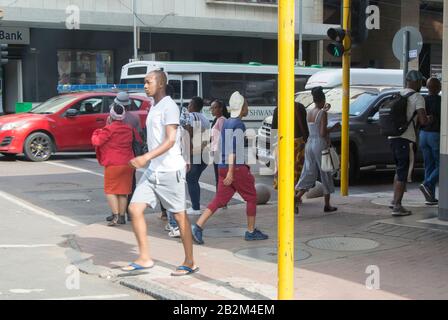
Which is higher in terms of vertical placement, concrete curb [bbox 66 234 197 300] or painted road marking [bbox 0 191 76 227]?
painted road marking [bbox 0 191 76 227]

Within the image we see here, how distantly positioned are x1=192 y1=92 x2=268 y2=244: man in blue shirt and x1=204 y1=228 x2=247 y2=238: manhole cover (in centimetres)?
51

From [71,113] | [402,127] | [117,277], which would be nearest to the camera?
[117,277]

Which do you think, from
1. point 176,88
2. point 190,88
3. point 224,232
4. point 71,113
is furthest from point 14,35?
point 224,232

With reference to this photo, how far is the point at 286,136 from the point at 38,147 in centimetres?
1285

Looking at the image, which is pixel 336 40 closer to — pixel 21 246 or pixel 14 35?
pixel 21 246

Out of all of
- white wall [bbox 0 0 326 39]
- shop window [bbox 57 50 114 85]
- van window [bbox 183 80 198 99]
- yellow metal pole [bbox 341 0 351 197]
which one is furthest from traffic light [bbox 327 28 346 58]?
shop window [bbox 57 50 114 85]

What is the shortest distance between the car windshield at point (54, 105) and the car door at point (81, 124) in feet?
0.85

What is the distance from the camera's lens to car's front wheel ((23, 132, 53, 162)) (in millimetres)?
16828

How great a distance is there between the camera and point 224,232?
Result: 8.98m

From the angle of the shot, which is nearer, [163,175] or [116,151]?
[163,175]

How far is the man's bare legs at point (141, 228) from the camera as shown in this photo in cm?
659

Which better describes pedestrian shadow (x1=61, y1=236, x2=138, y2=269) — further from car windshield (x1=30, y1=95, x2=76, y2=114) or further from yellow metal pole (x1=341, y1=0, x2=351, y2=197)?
car windshield (x1=30, y1=95, x2=76, y2=114)

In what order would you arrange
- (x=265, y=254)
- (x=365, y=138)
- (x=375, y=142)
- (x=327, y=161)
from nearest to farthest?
(x=265, y=254), (x=327, y=161), (x=365, y=138), (x=375, y=142)
